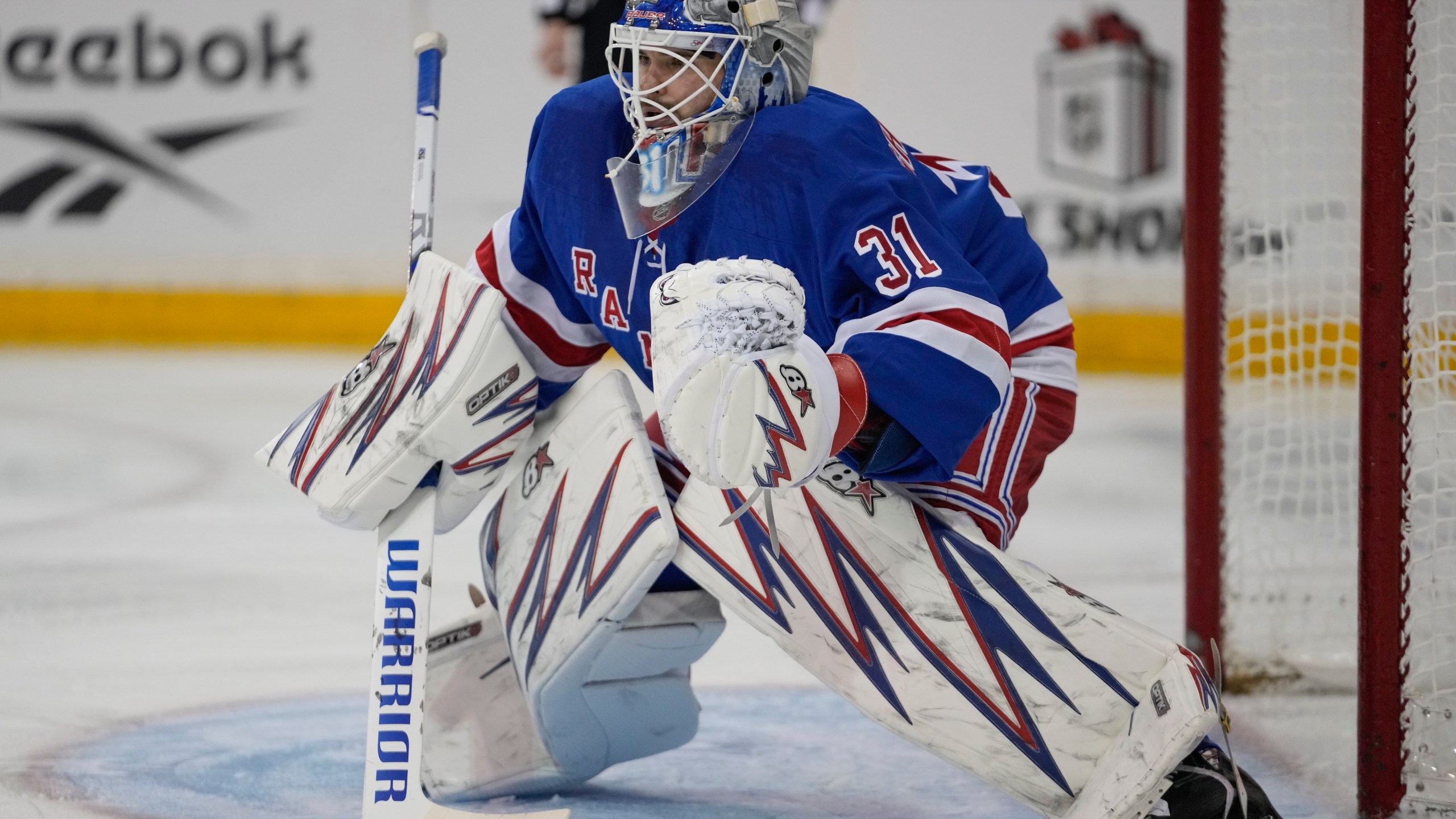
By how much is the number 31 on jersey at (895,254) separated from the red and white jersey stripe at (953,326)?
18mm

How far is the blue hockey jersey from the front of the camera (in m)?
1.36

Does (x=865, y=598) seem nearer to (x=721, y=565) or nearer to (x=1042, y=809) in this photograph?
(x=721, y=565)

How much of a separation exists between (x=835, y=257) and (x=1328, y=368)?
181cm

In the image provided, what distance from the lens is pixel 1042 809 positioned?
1489mm

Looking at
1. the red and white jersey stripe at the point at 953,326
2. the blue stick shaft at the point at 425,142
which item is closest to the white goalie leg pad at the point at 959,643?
the red and white jersey stripe at the point at 953,326

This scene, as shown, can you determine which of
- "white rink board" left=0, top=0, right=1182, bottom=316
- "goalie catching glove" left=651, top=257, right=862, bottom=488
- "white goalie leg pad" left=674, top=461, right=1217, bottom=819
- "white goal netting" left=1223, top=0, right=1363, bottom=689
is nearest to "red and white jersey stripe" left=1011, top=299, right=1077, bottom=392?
"white goalie leg pad" left=674, top=461, right=1217, bottom=819

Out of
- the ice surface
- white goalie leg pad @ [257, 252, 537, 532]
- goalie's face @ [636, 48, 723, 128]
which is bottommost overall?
the ice surface

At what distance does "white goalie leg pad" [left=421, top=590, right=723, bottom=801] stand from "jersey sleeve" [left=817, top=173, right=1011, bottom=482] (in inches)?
14.5

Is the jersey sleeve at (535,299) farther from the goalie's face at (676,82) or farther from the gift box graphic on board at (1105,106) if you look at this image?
the gift box graphic on board at (1105,106)

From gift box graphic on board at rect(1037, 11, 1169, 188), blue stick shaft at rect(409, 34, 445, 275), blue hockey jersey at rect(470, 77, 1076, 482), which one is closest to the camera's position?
blue hockey jersey at rect(470, 77, 1076, 482)

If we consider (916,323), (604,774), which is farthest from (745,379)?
(604,774)

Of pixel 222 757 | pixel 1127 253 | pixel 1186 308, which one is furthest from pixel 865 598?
pixel 1127 253

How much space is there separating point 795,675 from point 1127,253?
527cm

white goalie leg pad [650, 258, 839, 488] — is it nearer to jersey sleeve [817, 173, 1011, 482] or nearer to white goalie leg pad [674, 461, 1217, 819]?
jersey sleeve [817, 173, 1011, 482]
